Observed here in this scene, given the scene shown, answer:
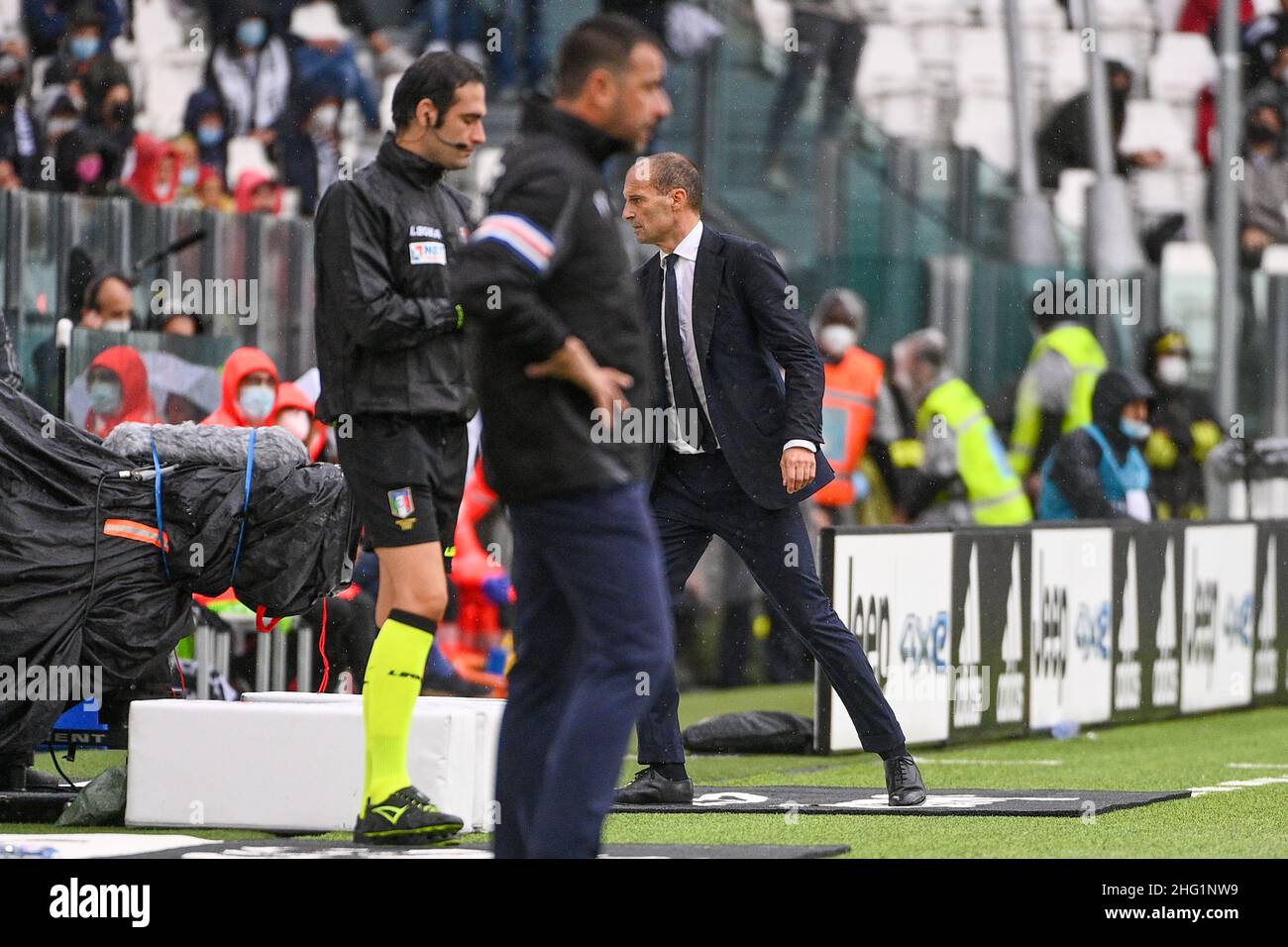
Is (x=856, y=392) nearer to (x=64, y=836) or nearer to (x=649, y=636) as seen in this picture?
(x=64, y=836)

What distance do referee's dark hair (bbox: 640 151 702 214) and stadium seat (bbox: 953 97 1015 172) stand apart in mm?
13452

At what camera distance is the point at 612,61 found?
5.55 metres

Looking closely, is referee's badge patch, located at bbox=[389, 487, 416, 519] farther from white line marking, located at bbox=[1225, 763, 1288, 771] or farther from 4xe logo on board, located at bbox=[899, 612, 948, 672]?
white line marking, located at bbox=[1225, 763, 1288, 771]

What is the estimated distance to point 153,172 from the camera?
564 inches

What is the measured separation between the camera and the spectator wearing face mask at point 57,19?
1548 cm

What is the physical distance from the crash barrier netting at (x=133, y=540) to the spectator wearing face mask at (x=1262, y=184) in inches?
489

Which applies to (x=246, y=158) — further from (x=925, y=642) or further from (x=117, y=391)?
(x=925, y=642)

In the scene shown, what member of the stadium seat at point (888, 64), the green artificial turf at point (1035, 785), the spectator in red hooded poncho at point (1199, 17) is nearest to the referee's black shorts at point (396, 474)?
the green artificial turf at point (1035, 785)

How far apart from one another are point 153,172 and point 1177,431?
21.9 feet

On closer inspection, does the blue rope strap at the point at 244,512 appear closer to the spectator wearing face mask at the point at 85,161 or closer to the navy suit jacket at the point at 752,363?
the navy suit jacket at the point at 752,363

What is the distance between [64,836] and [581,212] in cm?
288

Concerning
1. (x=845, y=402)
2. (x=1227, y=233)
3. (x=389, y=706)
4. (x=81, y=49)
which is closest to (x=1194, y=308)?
(x=1227, y=233)

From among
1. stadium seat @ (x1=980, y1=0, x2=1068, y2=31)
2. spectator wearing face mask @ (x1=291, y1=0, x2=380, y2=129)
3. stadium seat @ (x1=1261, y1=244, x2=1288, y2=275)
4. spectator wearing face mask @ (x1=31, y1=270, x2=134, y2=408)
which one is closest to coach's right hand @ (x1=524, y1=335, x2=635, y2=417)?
spectator wearing face mask @ (x1=31, y1=270, x2=134, y2=408)
